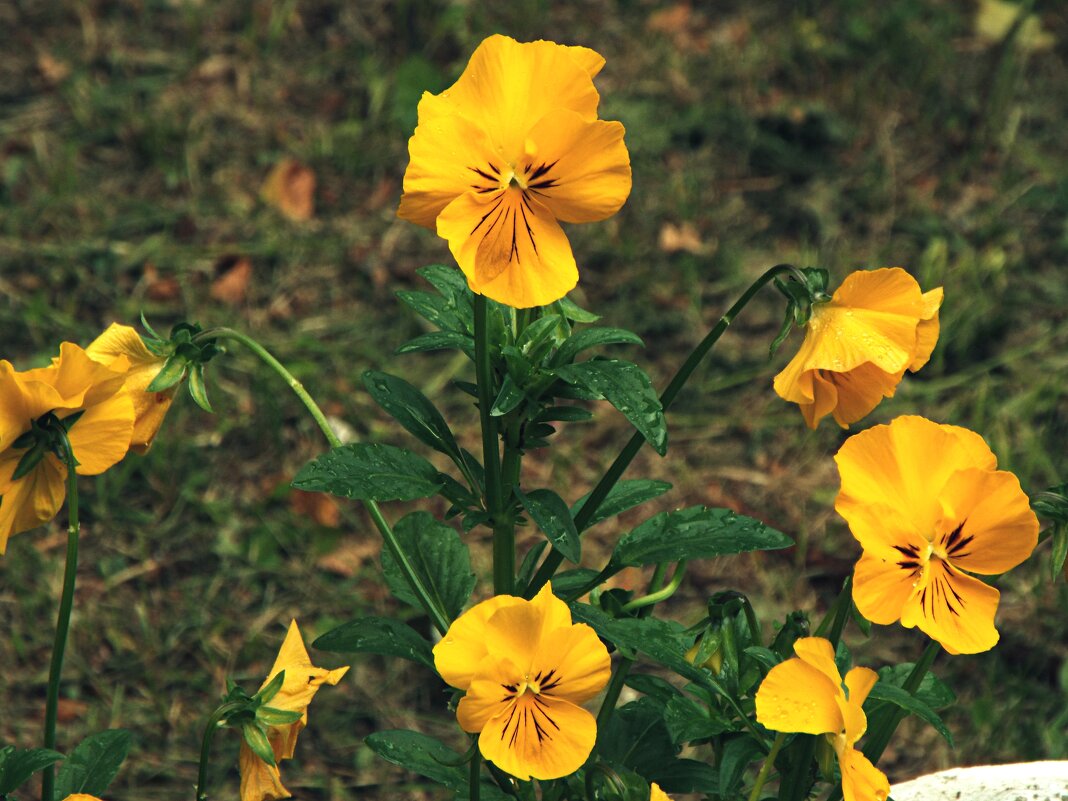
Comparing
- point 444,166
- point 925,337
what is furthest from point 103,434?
point 925,337

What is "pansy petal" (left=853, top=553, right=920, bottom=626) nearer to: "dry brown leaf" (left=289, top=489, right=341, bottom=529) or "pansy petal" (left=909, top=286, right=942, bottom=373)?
"pansy petal" (left=909, top=286, right=942, bottom=373)

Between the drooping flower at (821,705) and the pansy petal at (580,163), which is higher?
the pansy petal at (580,163)

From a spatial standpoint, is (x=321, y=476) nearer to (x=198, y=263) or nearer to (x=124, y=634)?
(x=124, y=634)

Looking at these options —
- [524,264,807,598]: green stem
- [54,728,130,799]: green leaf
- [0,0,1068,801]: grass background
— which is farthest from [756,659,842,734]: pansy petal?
[0,0,1068,801]: grass background

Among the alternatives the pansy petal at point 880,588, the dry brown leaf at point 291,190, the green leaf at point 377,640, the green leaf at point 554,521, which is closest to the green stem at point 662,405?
the green leaf at point 554,521

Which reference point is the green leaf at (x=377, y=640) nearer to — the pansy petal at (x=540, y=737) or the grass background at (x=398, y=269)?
the pansy petal at (x=540, y=737)

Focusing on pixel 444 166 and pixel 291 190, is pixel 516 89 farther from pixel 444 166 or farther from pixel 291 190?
pixel 291 190
